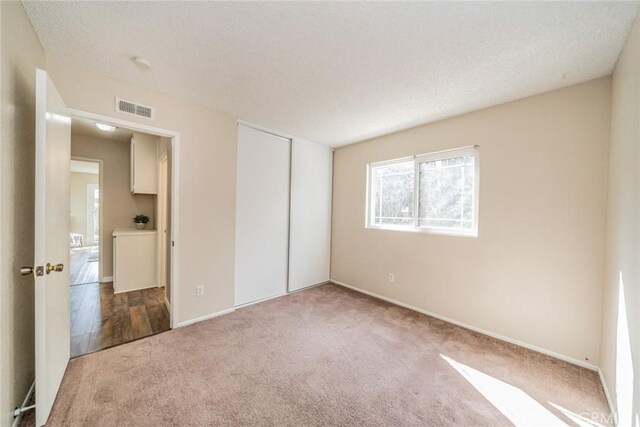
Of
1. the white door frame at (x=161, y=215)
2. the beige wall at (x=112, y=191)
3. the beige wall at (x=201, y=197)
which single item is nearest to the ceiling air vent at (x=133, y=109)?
the beige wall at (x=201, y=197)

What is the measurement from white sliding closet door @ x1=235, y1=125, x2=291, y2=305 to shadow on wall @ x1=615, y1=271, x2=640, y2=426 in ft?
10.8

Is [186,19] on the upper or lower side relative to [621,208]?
upper

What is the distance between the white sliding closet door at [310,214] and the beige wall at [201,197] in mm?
1048

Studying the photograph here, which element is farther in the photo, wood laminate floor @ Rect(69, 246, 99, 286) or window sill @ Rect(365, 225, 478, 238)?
wood laminate floor @ Rect(69, 246, 99, 286)

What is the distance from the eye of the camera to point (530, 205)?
93.0 inches

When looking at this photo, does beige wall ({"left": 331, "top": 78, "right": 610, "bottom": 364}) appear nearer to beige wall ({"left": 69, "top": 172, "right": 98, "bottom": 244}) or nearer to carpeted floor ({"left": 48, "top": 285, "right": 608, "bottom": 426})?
carpeted floor ({"left": 48, "top": 285, "right": 608, "bottom": 426})

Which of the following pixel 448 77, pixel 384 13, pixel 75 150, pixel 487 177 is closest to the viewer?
pixel 384 13

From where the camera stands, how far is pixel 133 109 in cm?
235

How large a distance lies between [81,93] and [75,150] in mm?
2730

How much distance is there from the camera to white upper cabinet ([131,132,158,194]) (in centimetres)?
392

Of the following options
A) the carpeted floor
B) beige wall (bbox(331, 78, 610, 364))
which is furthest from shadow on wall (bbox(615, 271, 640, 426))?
beige wall (bbox(331, 78, 610, 364))

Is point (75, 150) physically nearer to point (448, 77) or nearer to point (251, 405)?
point (251, 405)

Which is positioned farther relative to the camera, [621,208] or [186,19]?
[621,208]

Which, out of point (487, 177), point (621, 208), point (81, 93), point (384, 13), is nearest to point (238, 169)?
point (81, 93)
